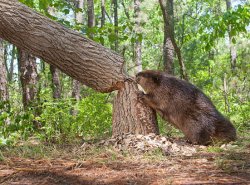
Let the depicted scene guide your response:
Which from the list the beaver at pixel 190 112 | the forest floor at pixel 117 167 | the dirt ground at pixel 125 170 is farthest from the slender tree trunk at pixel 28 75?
the dirt ground at pixel 125 170

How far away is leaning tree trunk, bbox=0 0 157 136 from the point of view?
4461 mm

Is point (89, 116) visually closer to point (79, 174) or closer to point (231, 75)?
point (79, 174)

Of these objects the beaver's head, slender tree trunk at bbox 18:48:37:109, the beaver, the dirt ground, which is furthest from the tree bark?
slender tree trunk at bbox 18:48:37:109

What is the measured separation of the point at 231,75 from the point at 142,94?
5690mm

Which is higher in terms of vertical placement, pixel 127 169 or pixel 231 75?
pixel 231 75

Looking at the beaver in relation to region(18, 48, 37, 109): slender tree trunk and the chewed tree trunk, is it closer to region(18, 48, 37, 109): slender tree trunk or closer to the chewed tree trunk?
the chewed tree trunk

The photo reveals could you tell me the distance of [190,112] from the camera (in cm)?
511

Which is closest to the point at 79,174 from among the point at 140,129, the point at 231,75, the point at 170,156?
the point at 170,156

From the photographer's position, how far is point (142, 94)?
16.0 feet

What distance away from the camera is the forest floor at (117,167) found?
285cm

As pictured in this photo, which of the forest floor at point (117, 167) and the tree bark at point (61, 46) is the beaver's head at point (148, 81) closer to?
the tree bark at point (61, 46)

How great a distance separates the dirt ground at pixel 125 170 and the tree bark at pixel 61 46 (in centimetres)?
112

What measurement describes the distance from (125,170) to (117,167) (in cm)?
16

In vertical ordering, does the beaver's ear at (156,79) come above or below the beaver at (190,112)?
above
